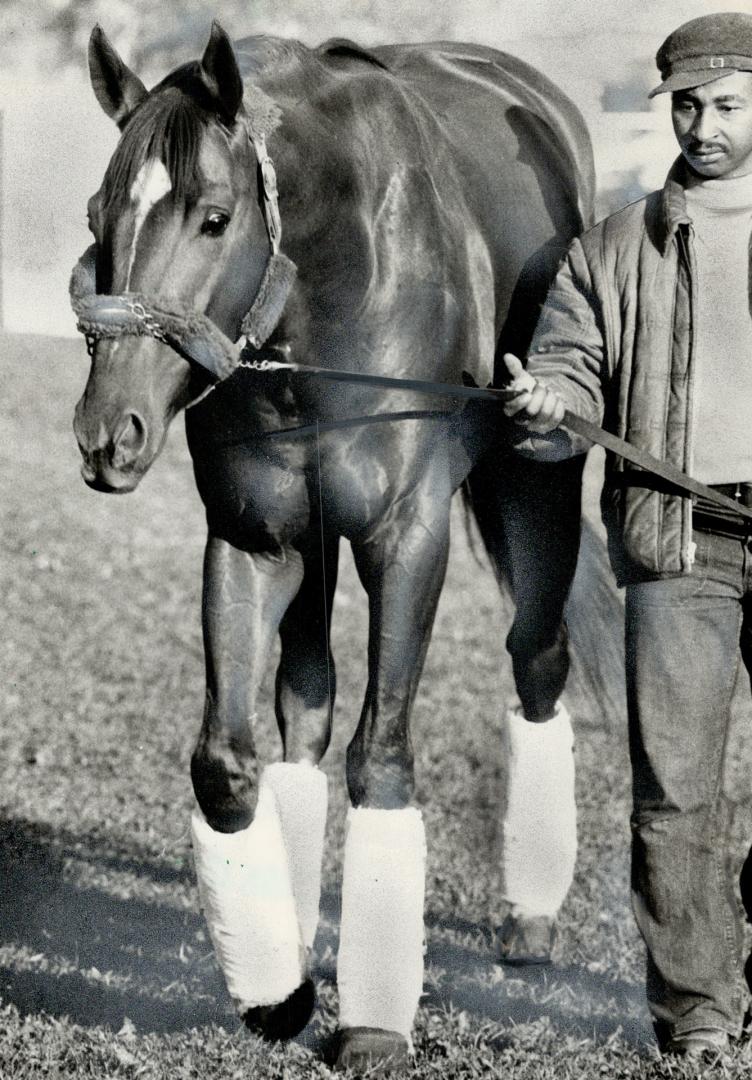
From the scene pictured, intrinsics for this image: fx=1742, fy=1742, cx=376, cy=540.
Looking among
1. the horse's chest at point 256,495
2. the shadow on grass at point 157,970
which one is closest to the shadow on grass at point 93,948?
the shadow on grass at point 157,970

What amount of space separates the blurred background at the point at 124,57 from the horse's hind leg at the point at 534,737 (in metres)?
0.97

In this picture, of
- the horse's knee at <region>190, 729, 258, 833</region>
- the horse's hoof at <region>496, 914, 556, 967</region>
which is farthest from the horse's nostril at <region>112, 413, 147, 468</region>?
the horse's hoof at <region>496, 914, 556, 967</region>

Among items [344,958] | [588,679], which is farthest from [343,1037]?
[588,679]

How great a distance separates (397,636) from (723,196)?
117 cm

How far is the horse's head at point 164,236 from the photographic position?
3.25 metres

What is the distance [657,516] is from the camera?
3.71 meters

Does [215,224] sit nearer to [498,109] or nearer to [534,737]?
[498,109]

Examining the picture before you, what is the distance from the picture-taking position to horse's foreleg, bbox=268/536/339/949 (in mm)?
4126

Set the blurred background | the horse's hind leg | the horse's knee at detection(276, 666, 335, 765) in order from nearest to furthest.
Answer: the horse's knee at detection(276, 666, 335, 765) < the blurred background < the horse's hind leg

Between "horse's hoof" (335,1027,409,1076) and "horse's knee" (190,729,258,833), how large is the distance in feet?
1.71

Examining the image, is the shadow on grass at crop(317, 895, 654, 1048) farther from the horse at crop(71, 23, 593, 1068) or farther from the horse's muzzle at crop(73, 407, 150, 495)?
the horse's muzzle at crop(73, 407, 150, 495)

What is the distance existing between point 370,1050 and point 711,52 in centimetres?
223

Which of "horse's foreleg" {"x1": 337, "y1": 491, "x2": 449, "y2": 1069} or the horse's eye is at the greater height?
the horse's eye

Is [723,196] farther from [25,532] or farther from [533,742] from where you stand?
[25,532]
